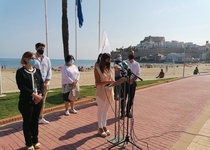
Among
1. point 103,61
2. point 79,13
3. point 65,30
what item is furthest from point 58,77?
point 103,61

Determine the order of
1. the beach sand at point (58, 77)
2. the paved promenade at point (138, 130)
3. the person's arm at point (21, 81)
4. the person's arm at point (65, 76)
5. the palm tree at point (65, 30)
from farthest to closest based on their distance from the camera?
the beach sand at point (58, 77) < the palm tree at point (65, 30) < the person's arm at point (65, 76) < the paved promenade at point (138, 130) < the person's arm at point (21, 81)

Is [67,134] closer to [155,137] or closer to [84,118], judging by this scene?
[84,118]

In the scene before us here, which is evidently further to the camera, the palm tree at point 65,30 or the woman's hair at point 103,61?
the palm tree at point 65,30

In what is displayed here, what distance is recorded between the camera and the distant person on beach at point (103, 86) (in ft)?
12.5

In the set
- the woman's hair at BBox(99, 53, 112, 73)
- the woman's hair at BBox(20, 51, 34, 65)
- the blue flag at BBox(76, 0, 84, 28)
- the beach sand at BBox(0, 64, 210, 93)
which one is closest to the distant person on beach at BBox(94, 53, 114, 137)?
the woman's hair at BBox(99, 53, 112, 73)

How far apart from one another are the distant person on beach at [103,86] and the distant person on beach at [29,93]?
1213mm

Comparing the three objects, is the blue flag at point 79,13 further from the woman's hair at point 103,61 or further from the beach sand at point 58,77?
the woman's hair at point 103,61

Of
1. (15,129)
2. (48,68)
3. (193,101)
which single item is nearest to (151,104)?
(193,101)

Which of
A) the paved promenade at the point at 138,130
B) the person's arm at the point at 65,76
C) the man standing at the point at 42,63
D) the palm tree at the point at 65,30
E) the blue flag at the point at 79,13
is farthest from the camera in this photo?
the blue flag at the point at 79,13

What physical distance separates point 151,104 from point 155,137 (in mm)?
3202

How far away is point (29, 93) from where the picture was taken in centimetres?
328

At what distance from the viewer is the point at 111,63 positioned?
13.3ft

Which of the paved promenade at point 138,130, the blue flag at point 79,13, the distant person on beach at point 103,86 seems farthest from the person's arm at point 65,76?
the blue flag at point 79,13

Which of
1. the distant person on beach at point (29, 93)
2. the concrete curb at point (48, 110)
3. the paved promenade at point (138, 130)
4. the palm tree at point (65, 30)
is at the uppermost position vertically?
the palm tree at point (65, 30)
